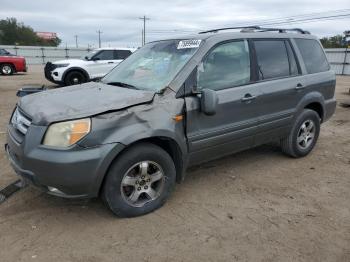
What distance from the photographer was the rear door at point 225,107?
384cm

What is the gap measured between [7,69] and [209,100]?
66.9 ft

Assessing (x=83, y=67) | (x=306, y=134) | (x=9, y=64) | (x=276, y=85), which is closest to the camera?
(x=276, y=85)

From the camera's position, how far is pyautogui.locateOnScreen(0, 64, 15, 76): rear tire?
20.7 metres

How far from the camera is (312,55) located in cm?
527

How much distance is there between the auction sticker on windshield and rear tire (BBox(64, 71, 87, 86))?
33.5 feet

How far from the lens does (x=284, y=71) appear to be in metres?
4.80

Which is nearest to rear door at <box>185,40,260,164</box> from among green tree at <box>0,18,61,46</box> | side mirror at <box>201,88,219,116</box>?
side mirror at <box>201,88,219,116</box>

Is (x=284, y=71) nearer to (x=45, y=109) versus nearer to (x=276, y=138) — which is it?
(x=276, y=138)

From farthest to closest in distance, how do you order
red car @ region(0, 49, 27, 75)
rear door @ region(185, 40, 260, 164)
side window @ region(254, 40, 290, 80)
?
red car @ region(0, 49, 27, 75) < side window @ region(254, 40, 290, 80) < rear door @ region(185, 40, 260, 164)

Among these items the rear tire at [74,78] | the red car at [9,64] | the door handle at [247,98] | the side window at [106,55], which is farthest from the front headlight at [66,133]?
the red car at [9,64]

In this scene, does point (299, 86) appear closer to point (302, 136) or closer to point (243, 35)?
point (302, 136)

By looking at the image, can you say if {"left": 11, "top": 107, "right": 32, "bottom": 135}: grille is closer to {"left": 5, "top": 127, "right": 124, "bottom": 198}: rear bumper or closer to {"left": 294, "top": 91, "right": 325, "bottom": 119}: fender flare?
{"left": 5, "top": 127, "right": 124, "bottom": 198}: rear bumper

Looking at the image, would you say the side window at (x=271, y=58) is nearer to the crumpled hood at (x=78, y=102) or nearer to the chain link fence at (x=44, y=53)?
the crumpled hood at (x=78, y=102)

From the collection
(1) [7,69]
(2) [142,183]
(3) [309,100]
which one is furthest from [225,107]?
(1) [7,69]
